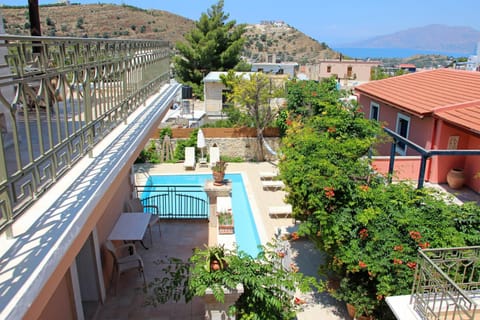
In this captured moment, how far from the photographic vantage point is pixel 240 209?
15.8m

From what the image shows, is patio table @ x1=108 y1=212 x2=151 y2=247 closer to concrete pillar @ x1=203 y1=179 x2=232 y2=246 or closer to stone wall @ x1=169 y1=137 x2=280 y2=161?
concrete pillar @ x1=203 y1=179 x2=232 y2=246

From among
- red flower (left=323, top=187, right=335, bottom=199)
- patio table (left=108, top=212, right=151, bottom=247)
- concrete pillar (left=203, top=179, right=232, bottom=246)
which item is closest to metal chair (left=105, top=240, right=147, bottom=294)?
patio table (left=108, top=212, right=151, bottom=247)

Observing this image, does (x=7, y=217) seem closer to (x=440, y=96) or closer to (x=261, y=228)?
(x=261, y=228)

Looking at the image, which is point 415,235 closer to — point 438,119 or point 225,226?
point 225,226

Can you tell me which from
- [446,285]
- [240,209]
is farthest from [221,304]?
[240,209]

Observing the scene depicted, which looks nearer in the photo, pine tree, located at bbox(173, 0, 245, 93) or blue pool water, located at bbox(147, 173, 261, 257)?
blue pool water, located at bbox(147, 173, 261, 257)

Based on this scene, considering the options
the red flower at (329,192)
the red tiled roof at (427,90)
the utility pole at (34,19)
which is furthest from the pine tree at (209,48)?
the red flower at (329,192)

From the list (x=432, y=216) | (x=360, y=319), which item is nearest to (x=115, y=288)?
(x=360, y=319)

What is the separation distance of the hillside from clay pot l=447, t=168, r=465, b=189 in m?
41.7

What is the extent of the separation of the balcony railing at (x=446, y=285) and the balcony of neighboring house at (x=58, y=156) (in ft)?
14.5

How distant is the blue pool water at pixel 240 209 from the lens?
12656 millimetres

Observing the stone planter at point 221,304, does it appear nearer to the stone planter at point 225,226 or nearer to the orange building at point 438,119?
the stone planter at point 225,226

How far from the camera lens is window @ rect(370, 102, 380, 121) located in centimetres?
1871

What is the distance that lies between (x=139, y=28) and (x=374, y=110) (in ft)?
235
